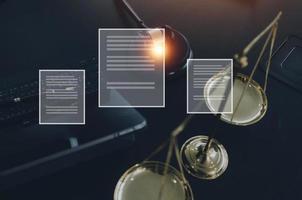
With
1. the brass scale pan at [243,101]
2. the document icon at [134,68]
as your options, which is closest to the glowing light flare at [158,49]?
the document icon at [134,68]

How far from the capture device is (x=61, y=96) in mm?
999

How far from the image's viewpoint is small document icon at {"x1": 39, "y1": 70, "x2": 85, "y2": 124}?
3.24 ft

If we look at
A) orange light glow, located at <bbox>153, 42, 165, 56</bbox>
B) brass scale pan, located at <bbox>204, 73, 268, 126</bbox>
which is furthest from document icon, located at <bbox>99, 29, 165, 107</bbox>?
brass scale pan, located at <bbox>204, 73, 268, 126</bbox>

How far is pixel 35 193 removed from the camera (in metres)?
0.98

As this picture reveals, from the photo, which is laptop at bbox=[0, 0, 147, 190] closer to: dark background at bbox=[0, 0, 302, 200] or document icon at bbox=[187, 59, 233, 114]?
dark background at bbox=[0, 0, 302, 200]

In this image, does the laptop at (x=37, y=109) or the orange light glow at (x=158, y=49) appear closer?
the laptop at (x=37, y=109)

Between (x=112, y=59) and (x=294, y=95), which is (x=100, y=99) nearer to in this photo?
(x=112, y=59)

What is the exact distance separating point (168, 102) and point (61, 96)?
269mm

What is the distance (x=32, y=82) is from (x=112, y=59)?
0.19 metres

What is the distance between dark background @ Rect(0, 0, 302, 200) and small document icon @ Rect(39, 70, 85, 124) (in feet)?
0.09

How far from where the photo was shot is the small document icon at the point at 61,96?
988 mm

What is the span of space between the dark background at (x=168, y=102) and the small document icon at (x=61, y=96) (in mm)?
28

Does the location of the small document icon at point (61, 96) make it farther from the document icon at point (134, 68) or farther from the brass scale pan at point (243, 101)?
the brass scale pan at point (243, 101)

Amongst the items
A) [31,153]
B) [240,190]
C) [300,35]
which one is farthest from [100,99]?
[300,35]
